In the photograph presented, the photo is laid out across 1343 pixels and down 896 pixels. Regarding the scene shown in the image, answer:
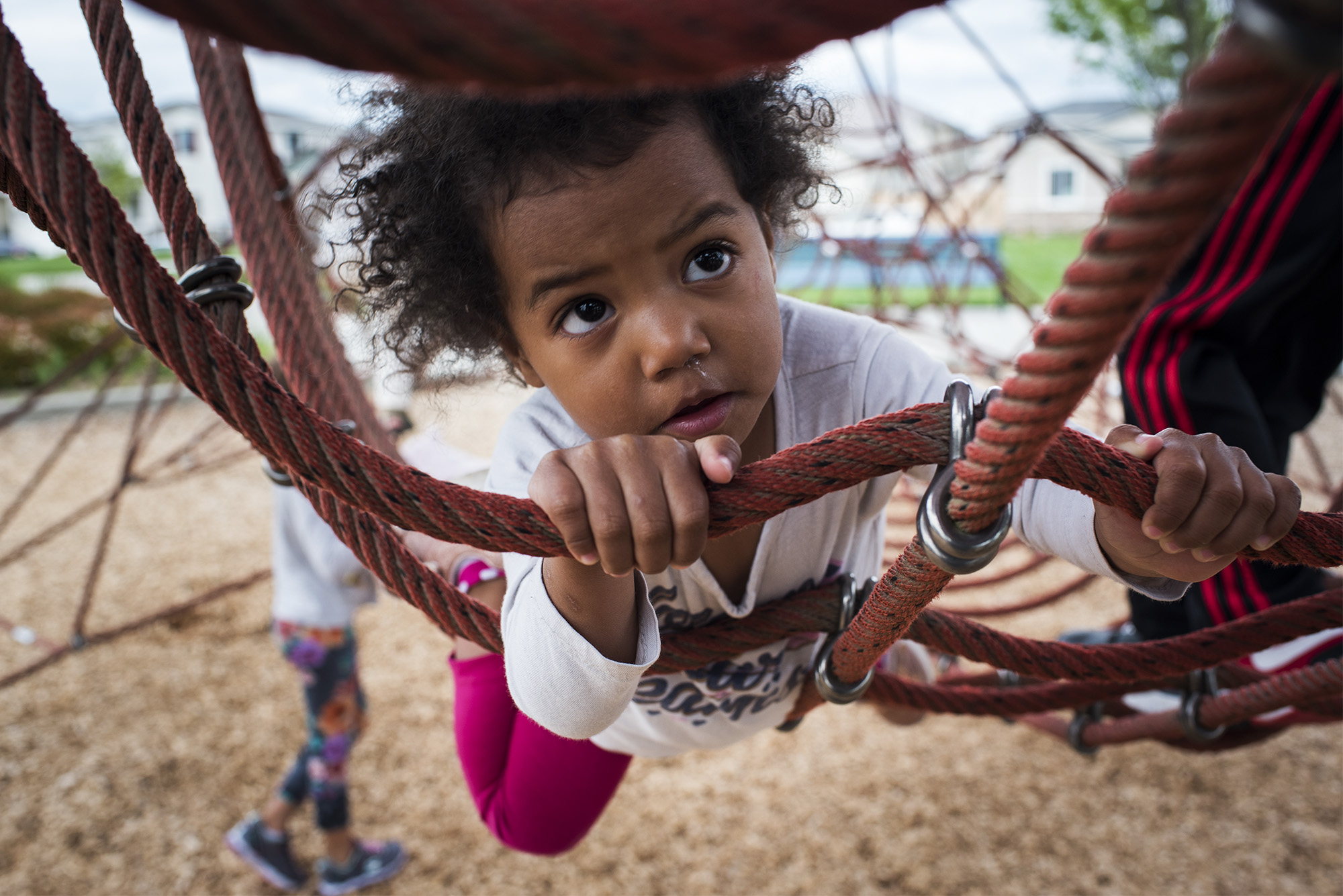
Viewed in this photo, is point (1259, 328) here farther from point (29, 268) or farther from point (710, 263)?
point (29, 268)

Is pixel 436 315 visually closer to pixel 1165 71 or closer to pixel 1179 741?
pixel 1179 741

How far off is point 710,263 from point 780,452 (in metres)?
0.21

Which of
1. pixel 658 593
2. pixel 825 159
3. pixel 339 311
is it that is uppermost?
pixel 825 159

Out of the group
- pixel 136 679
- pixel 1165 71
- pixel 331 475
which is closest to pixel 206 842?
pixel 136 679

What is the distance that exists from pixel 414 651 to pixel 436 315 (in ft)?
5.60

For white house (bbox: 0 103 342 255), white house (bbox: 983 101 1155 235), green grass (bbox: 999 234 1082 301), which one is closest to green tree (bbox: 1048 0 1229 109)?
green grass (bbox: 999 234 1082 301)

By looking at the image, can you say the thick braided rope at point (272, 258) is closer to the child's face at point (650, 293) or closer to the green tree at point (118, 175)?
the child's face at point (650, 293)

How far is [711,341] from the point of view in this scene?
1.90 feet

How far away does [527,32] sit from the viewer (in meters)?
0.22

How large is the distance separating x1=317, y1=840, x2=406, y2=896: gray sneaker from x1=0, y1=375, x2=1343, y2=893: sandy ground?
0.12ft

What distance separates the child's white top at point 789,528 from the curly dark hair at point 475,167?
106 millimetres

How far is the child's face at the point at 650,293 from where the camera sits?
0.56 m

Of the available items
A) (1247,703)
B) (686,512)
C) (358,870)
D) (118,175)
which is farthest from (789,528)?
(118,175)

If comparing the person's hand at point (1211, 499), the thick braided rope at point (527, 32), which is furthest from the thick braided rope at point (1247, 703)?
the thick braided rope at point (527, 32)
